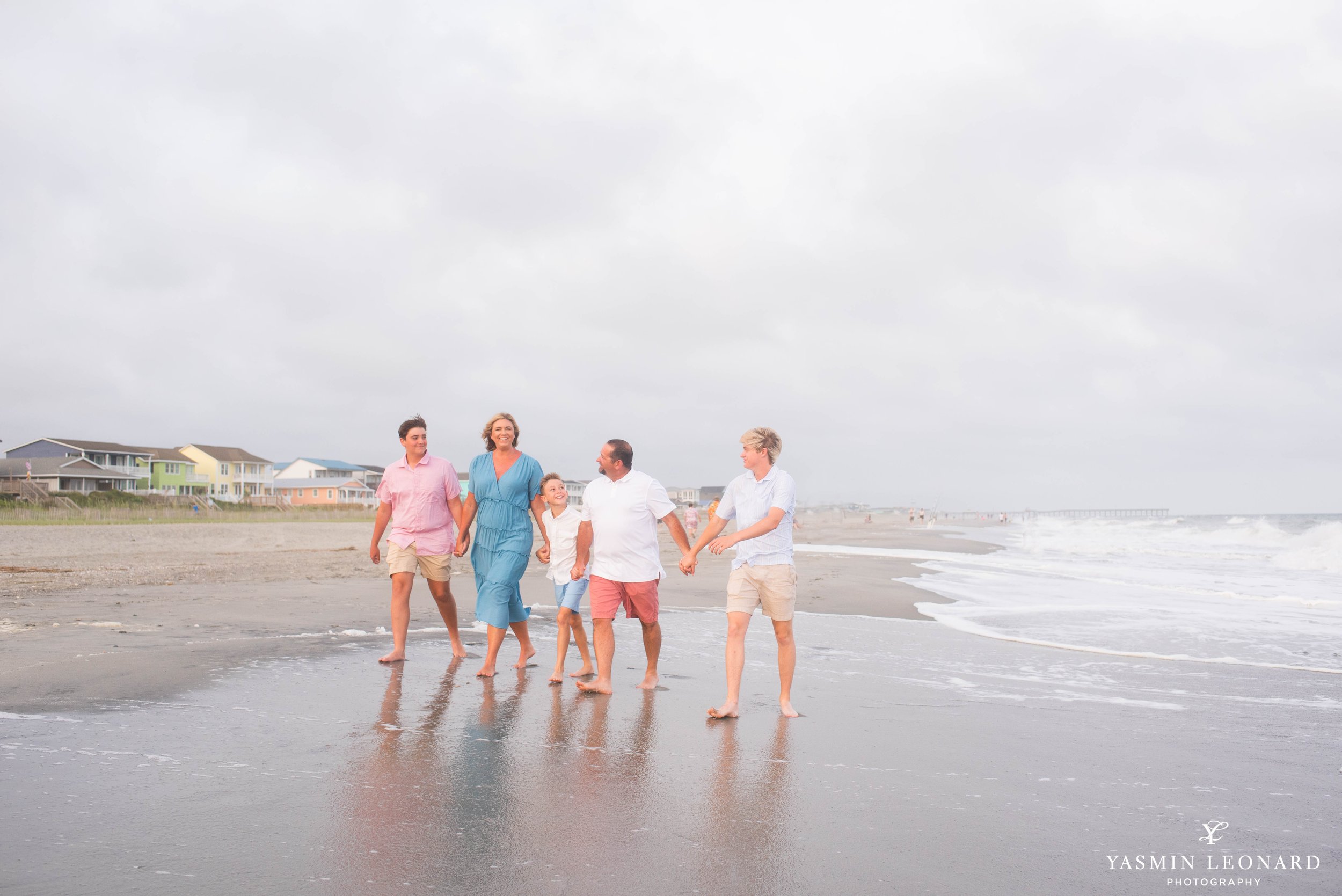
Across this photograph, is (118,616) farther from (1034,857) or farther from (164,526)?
(164,526)

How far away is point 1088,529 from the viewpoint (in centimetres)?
6406

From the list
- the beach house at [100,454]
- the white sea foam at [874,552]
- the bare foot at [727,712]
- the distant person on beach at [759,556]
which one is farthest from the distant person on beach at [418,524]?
the beach house at [100,454]

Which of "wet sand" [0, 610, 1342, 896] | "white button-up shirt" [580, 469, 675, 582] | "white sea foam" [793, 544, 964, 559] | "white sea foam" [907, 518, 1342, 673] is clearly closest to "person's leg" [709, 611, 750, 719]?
→ "wet sand" [0, 610, 1342, 896]

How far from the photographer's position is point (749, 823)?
340 cm

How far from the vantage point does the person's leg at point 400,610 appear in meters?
6.72

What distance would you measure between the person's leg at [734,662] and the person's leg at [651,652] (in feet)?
2.32

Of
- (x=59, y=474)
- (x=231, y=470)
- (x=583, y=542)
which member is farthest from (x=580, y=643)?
(x=231, y=470)

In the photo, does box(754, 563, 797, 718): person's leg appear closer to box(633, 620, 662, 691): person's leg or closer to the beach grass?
box(633, 620, 662, 691): person's leg

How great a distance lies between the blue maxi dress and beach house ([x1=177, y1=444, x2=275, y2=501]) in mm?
83629

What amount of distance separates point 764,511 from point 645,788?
2.10 m

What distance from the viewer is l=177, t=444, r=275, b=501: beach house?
8325 cm

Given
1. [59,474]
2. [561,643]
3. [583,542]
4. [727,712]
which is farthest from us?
[59,474]

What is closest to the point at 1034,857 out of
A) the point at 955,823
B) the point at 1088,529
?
the point at 955,823

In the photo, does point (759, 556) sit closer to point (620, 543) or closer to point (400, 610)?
point (620, 543)
